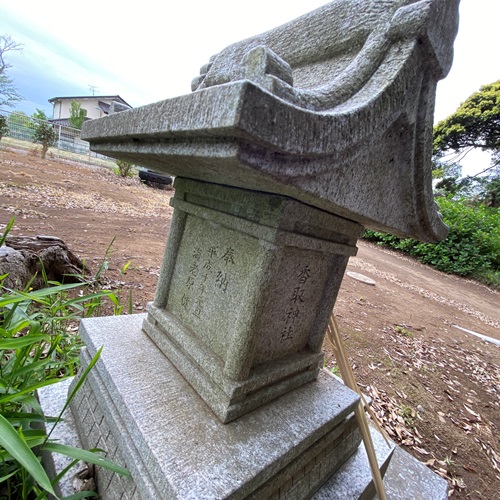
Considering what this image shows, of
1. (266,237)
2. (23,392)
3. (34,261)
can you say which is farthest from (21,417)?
(34,261)

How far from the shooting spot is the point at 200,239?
5.95 feet

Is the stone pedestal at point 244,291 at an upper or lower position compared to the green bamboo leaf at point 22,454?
upper

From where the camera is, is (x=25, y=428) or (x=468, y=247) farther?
(x=468, y=247)

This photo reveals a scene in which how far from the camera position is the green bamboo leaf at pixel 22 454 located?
935mm

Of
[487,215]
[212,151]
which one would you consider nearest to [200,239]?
[212,151]

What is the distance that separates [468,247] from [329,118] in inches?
555

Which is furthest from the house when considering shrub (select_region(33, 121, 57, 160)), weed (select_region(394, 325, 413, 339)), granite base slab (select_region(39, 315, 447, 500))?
granite base slab (select_region(39, 315, 447, 500))

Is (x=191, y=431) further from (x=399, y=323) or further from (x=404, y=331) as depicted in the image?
(x=399, y=323)

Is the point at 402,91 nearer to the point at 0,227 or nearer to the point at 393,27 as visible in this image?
the point at 393,27

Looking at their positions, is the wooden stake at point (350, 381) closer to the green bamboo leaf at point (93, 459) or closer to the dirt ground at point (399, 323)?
the green bamboo leaf at point (93, 459)

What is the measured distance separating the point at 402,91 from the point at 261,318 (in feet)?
3.89

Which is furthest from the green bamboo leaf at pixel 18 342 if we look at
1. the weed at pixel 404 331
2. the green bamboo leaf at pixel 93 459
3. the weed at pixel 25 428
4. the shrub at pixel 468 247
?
the shrub at pixel 468 247

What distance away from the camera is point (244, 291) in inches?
56.8

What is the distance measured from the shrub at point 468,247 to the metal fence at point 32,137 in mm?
17513
